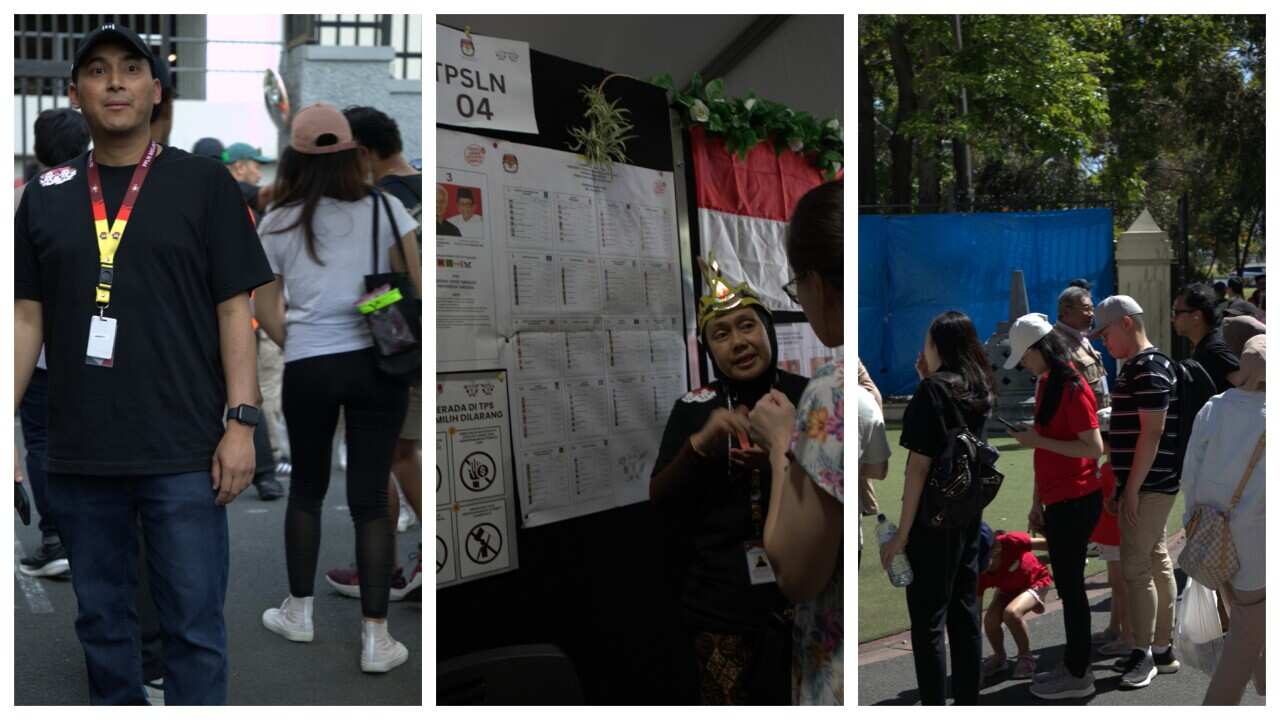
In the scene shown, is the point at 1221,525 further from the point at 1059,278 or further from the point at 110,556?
the point at 110,556

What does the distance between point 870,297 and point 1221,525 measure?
5.98 feet

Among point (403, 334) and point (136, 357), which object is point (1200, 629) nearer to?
point (403, 334)

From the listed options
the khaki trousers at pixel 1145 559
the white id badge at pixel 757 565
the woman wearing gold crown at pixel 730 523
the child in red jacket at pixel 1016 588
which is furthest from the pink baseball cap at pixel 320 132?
the khaki trousers at pixel 1145 559

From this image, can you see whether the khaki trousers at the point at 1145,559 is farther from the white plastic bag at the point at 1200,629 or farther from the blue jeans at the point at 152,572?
the blue jeans at the point at 152,572

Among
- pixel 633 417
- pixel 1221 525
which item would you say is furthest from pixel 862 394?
pixel 1221 525

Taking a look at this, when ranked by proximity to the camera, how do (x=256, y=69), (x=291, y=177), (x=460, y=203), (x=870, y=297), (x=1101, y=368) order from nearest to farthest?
(x=460, y=203), (x=291, y=177), (x=1101, y=368), (x=870, y=297), (x=256, y=69)

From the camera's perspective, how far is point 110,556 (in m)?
2.73

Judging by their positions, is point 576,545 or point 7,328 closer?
point 7,328

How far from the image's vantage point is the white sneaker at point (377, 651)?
371 centimetres

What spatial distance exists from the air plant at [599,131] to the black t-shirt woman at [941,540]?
98 centimetres

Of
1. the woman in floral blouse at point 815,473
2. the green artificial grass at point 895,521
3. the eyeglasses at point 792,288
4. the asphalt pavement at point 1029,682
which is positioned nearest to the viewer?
the woman in floral blouse at point 815,473

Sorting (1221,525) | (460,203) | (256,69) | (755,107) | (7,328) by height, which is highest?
(256,69)

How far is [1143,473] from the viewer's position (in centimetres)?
410

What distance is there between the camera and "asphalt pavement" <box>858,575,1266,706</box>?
4191 millimetres
